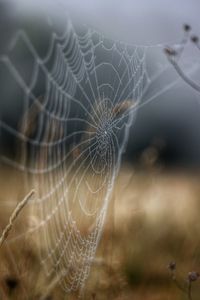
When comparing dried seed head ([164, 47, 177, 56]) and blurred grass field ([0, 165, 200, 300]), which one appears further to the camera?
dried seed head ([164, 47, 177, 56])

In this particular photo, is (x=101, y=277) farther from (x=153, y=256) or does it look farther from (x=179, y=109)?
(x=179, y=109)

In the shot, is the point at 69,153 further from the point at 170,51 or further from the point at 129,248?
the point at 129,248

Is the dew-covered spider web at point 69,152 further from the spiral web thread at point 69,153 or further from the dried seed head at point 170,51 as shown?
the dried seed head at point 170,51

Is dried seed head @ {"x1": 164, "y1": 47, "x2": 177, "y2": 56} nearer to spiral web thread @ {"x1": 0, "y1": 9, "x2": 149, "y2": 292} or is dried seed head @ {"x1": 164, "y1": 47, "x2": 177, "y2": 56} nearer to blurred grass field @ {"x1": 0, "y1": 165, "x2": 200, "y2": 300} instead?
spiral web thread @ {"x1": 0, "y1": 9, "x2": 149, "y2": 292}

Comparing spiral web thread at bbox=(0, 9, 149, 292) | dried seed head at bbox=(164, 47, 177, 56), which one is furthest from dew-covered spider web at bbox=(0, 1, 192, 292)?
dried seed head at bbox=(164, 47, 177, 56)

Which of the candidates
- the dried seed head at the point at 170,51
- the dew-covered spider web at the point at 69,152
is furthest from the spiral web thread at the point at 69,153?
the dried seed head at the point at 170,51

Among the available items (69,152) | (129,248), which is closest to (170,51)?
(69,152)

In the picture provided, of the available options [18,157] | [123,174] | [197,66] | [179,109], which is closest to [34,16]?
[179,109]

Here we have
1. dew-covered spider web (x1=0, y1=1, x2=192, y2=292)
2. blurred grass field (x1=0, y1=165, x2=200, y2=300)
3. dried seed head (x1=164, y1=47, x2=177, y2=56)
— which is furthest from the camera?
dried seed head (x1=164, y1=47, x2=177, y2=56)
